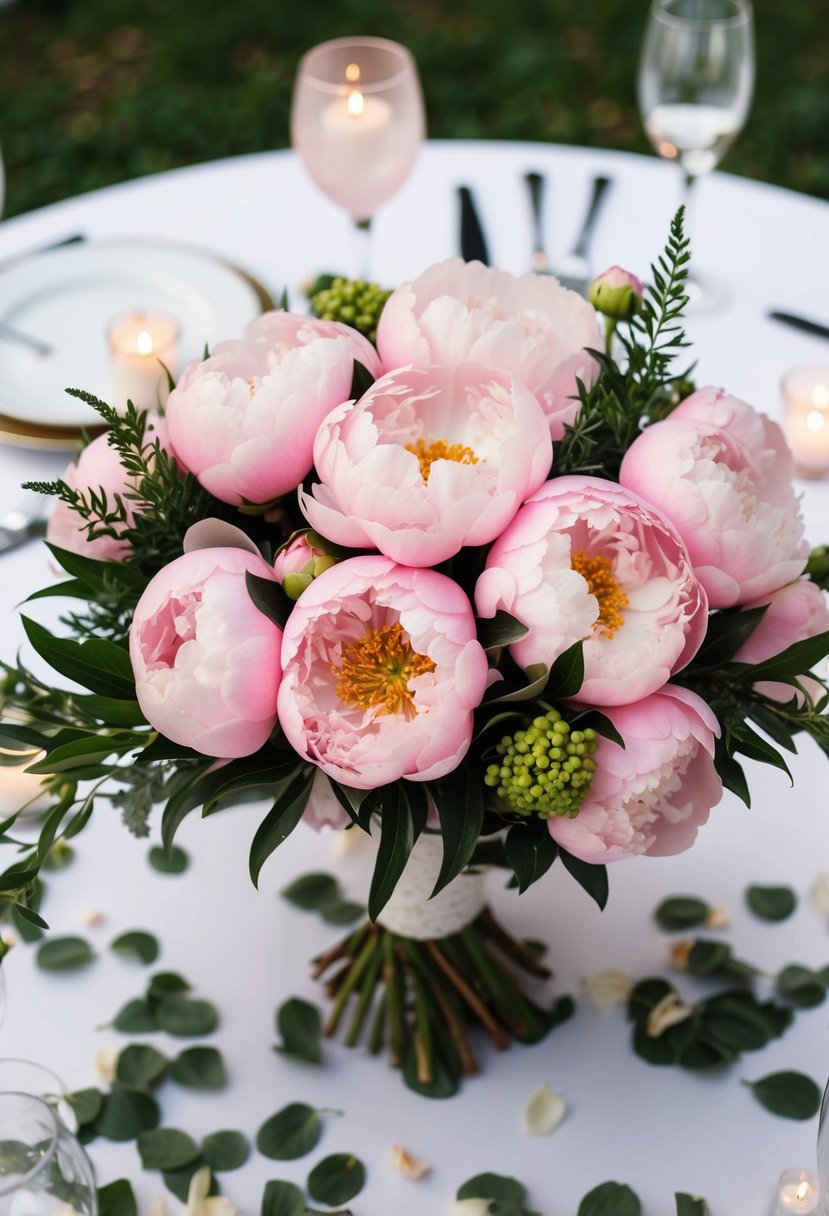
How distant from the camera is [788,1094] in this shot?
750mm

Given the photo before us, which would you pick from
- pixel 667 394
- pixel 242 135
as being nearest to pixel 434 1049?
pixel 667 394

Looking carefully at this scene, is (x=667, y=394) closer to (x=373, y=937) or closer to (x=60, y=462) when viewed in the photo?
(x=373, y=937)

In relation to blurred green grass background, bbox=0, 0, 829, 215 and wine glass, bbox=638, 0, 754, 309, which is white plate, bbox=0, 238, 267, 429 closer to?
wine glass, bbox=638, 0, 754, 309

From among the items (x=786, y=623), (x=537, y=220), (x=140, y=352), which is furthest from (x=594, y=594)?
(x=537, y=220)

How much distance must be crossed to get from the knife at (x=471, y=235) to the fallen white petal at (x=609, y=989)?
0.66 m

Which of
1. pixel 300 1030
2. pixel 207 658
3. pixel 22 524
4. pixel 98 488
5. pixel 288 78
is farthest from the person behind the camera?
pixel 288 78

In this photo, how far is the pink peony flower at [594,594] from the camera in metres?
0.57

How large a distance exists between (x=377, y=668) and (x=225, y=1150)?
311 mm

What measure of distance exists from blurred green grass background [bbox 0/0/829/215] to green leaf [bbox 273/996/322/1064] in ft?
7.65

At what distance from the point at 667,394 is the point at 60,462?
0.56 meters

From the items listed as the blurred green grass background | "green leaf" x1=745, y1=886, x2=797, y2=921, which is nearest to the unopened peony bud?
"green leaf" x1=745, y1=886, x2=797, y2=921

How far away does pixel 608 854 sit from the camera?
603mm

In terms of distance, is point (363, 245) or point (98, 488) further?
point (363, 245)

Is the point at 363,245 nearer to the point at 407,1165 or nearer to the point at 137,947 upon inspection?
the point at 137,947
